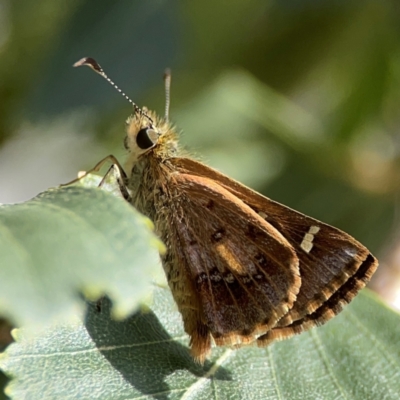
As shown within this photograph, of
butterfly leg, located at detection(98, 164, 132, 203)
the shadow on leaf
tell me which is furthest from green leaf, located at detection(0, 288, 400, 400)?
butterfly leg, located at detection(98, 164, 132, 203)

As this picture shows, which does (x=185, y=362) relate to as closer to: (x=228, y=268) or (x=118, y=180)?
(x=228, y=268)

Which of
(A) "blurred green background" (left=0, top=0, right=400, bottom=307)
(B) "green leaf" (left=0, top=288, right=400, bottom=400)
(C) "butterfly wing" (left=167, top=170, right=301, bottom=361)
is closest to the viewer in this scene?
(B) "green leaf" (left=0, top=288, right=400, bottom=400)

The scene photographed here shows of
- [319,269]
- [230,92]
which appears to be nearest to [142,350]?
[319,269]

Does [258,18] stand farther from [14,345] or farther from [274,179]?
[14,345]

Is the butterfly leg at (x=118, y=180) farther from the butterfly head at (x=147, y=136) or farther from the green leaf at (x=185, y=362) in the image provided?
the green leaf at (x=185, y=362)

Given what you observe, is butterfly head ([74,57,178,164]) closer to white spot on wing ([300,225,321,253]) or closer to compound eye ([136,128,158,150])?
compound eye ([136,128,158,150])
